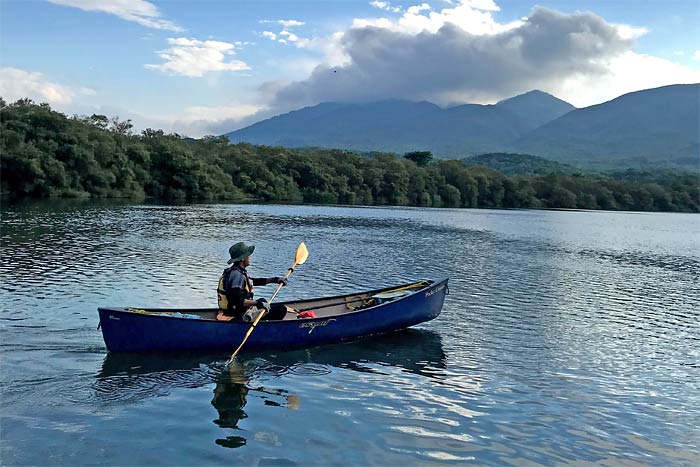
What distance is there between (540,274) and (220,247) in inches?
715

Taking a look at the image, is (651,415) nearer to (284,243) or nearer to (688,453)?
(688,453)

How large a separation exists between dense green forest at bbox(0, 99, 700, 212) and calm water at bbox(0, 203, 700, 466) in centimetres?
5315

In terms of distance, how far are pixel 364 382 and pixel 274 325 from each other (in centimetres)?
262

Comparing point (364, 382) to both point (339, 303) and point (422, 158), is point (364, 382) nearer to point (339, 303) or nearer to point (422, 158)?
point (339, 303)

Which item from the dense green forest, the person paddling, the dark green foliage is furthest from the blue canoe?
the dark green foliage

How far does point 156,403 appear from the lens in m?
10.9

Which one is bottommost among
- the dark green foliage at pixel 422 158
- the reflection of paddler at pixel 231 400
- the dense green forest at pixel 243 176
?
the reflection of paddler at pixel 231 400

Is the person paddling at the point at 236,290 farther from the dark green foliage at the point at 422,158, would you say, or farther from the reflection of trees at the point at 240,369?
the dark green foliage at the point at 422,158

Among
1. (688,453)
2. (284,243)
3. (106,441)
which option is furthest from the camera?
(284,243)

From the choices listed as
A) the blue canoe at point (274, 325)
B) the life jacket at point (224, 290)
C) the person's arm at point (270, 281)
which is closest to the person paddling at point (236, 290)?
the life jacket at point (224, 290)

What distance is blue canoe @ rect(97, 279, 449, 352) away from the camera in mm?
12852

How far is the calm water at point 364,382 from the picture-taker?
31.0 ft

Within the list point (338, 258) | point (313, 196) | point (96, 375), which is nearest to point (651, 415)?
point (96, 375)

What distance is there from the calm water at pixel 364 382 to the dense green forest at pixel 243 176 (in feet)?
174
